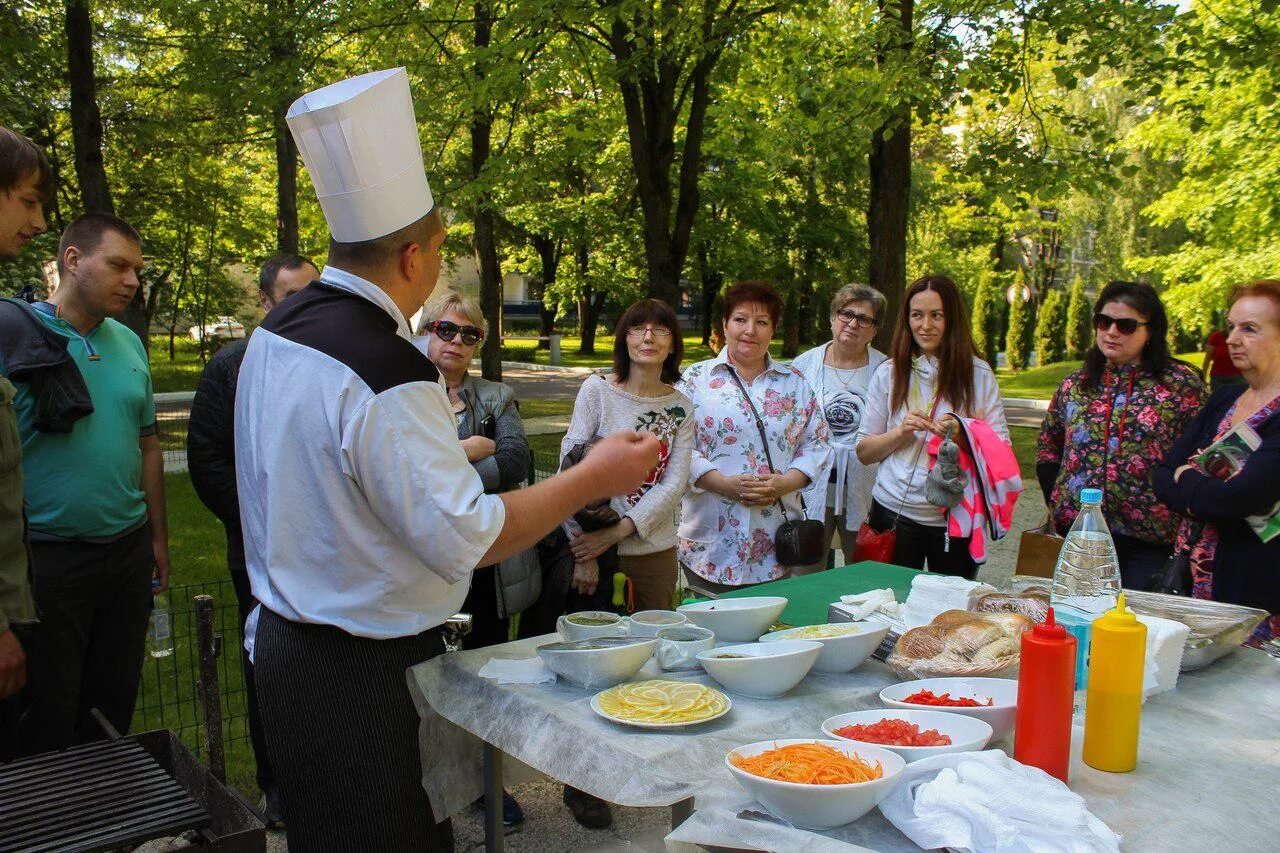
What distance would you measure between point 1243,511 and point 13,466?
3.58m

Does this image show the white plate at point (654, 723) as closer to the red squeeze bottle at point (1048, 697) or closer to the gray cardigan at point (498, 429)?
the red squeeze bottle at point (1048, 697)

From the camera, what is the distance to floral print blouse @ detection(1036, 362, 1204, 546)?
12.2 ft

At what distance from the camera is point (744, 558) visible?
159 inches

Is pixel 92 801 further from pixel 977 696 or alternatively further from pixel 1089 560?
pixel 1089 560

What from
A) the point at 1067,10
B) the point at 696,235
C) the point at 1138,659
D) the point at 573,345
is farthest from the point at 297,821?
the point at 573,345

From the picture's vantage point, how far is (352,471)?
5.98ft

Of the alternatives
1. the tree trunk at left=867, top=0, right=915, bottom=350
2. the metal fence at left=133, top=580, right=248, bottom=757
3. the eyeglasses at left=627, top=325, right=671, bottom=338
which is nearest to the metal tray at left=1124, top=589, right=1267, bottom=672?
the eyeglasses at left=627, top=325, right=671, bottom=338

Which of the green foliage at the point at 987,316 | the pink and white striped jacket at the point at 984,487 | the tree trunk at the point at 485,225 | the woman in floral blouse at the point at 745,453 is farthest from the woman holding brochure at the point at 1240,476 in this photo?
the green foliage at the point at 987,316

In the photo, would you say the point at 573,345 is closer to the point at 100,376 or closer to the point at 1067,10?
the point at 1067,10

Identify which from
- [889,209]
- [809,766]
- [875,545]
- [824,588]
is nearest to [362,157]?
[809,766]

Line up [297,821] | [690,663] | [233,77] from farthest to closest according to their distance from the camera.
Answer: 1. [233,77]
2. [690,663]
3. [297,821]

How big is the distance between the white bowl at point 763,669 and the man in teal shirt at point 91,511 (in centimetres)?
215

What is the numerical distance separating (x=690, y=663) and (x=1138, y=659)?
0.96 meters

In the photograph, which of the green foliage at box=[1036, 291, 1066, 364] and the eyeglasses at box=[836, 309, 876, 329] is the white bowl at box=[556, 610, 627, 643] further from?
the green foliage at box=[1036, 291, 1066, 364]
